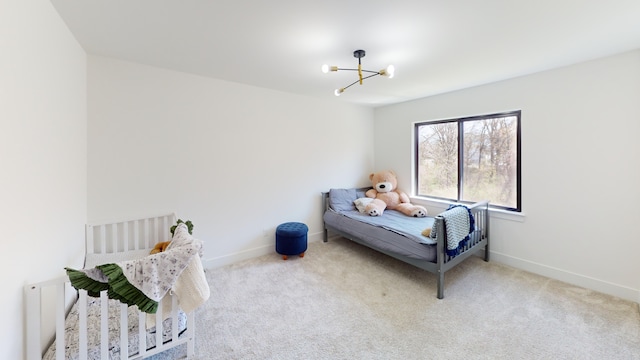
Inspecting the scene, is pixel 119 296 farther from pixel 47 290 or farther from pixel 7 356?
pixel 47 290

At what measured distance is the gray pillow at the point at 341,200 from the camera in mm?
3936

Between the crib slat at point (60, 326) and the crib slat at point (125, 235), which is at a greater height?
the crib slat at point (125, 235)

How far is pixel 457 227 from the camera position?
2596 millimetres

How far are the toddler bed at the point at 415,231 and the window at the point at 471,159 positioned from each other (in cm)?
34

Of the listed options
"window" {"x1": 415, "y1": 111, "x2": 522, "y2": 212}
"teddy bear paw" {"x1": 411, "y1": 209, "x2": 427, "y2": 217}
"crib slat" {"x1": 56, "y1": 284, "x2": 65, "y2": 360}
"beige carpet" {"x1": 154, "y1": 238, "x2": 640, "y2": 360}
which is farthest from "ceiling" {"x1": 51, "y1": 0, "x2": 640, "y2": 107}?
"beige carpet" {"x1": 154, "y1": 238, "x2": 640, "y2": 360}

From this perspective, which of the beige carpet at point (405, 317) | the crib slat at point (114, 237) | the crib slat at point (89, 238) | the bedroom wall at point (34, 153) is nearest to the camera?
the bedroom wall at point (34, 153)

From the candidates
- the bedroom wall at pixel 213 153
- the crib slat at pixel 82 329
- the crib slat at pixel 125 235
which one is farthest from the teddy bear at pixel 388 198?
the crib slat at pixel 82 329

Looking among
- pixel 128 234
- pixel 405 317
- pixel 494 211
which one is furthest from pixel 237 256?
pixel 494 211

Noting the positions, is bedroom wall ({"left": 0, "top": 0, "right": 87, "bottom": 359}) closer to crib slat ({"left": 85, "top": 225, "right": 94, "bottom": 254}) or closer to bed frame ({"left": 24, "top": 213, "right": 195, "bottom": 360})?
bed frame ({"left": 24, "top": 213, "right": 195, "bottom": 360})

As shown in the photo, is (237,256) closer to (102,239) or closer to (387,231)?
(102,239)

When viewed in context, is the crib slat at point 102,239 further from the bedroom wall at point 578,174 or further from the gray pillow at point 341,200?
the bedroom wall at point 578,174

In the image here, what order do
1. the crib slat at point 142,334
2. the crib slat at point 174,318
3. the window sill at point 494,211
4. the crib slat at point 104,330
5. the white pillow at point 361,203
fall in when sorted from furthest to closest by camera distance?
the white pillow at point 361,203 < the window sill at point 494,211 < the crib slat at point 174,318 < the crib slat at point 142,334 < the crib slat at point 104,330

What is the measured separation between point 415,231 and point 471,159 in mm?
1521

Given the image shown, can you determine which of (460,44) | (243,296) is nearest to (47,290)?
(243,296)
